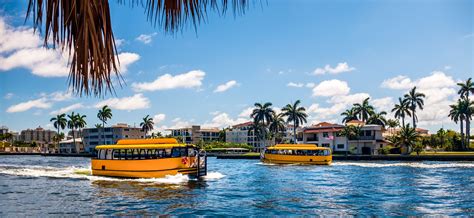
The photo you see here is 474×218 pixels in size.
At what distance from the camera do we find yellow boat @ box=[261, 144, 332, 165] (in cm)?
5906

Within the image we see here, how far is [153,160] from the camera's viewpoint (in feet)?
117

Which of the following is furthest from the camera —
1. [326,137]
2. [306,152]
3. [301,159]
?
[326,137]

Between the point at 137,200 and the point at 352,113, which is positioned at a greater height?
the point at 352,113

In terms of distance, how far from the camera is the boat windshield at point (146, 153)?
35.8 metres

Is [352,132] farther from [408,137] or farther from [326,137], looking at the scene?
[408,137]

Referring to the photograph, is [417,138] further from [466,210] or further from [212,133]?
[212,133]

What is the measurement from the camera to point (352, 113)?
361ft

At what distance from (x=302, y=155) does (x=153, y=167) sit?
28986 mm

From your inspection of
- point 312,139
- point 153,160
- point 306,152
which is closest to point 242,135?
point 312,139

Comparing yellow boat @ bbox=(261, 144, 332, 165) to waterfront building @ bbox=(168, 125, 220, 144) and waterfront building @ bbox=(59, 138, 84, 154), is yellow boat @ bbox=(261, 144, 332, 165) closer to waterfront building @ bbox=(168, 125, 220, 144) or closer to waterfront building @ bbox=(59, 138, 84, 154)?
waterfront building @ bbox=(168, 125, 220, 144)

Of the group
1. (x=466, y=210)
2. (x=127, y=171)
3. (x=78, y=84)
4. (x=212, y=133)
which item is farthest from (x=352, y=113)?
(x=78, y=84)

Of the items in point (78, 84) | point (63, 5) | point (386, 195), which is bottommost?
point (386, 195)

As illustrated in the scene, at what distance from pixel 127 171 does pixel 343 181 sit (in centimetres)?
1816

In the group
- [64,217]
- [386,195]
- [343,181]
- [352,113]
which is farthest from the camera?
[352,113]
